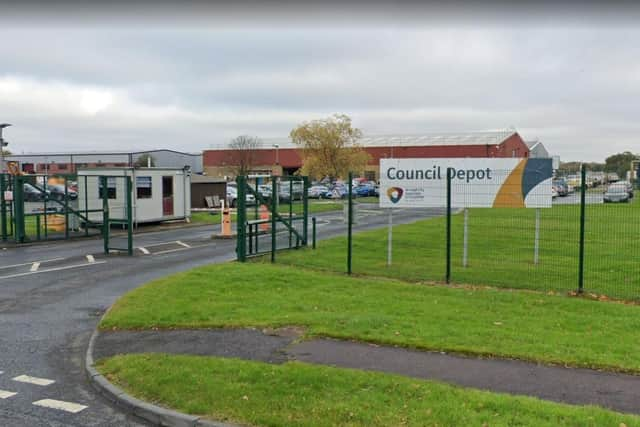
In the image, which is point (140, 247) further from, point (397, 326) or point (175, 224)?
point (397, 326)

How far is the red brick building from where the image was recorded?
7669 centimetres

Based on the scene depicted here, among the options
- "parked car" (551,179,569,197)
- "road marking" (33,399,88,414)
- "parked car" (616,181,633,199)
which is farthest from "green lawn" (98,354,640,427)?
"parked car" (551,179,569,197)

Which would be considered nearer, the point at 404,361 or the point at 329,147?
the point at 404,361

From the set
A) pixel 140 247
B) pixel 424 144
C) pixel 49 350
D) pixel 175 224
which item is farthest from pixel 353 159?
pixel 49 350

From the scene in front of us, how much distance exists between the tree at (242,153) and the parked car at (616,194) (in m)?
67.3

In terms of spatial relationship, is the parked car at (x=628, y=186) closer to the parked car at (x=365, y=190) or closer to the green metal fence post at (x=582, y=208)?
the green metal fence post at (x=582, y=208)

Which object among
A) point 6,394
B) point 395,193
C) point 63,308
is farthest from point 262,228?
point 6,394

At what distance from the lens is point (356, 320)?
7.83 metres

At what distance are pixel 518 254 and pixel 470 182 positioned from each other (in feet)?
10.8

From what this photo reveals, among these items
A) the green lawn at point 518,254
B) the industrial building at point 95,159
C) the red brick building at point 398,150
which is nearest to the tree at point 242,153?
the red brick building at point 398,150

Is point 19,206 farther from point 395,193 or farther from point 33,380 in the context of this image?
point 33,380

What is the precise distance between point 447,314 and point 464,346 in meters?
1.61

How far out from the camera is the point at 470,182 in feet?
44.5

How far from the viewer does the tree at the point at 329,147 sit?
56562mm
